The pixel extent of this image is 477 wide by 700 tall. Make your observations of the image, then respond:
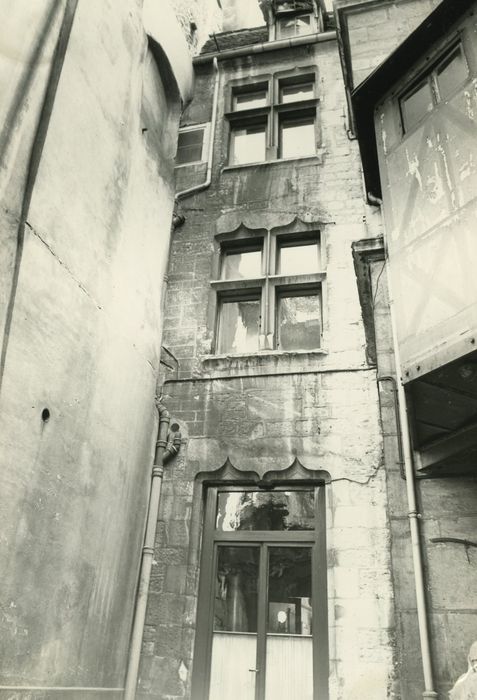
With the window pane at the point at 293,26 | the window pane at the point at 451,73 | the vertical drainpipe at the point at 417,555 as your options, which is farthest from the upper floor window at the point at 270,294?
the window pane at the point at 293,26

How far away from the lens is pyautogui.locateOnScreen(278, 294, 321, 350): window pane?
683 cm

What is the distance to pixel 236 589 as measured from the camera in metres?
5.71

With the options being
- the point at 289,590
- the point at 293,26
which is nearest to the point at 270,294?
the point at 289,590

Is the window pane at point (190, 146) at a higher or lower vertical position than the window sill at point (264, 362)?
higher

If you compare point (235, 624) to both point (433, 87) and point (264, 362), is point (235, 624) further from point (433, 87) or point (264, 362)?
point (433, 87)

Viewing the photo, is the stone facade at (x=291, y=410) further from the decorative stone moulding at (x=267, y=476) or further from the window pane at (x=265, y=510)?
the window pane at (x=265, y=510)

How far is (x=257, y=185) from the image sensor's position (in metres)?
7.91

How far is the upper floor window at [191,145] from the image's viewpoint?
8.47 meters

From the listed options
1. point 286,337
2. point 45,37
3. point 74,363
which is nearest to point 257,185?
point 286,337

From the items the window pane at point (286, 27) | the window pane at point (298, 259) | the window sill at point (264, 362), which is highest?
the window pane at point (286, 27)

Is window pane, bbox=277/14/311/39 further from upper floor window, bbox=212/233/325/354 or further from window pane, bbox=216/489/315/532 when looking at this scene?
window pane, bbox=216/489/315/532

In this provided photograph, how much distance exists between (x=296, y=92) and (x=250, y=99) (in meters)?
0.70

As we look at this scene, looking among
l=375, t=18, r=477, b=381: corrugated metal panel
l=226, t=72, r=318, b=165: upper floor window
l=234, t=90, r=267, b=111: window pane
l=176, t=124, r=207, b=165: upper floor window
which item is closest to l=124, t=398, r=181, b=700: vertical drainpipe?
l=375, t=18, r=477, b=381: corrugated metal panel

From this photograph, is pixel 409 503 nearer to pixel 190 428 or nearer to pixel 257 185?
pixel 190 428
